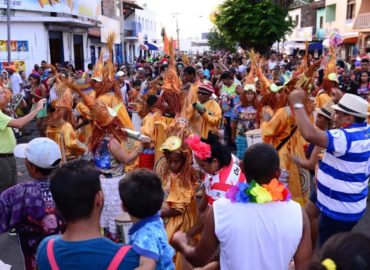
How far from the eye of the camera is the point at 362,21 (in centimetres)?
2789

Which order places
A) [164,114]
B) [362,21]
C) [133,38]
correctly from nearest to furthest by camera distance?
[164,114] → [362,21] → [133,38]

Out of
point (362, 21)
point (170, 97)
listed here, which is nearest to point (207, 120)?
point (170, 97)

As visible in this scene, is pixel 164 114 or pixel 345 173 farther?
pixel 164 114

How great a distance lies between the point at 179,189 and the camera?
3.65 metres

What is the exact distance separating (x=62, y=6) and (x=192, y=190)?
19065 mm

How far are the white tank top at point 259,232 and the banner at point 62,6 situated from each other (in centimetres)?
1669

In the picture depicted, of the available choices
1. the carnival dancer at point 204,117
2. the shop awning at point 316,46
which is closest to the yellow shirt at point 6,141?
the carnival dancer at point 204,117

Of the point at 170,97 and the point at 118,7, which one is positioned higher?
the point at 118,7

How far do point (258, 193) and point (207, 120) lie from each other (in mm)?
4031

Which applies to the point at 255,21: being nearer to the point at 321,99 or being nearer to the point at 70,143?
the point at 321,99

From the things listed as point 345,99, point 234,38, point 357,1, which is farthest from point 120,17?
point 345,99

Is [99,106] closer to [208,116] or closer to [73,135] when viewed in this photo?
[73,135]

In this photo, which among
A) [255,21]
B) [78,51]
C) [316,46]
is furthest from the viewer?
[316,46]

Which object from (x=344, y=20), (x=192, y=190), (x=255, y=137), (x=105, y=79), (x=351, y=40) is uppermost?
(x=344, y=20)
